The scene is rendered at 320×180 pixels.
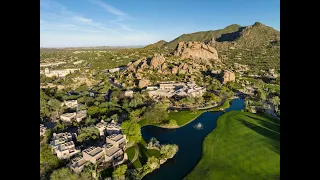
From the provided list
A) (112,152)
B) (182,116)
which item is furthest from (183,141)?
(112,152)

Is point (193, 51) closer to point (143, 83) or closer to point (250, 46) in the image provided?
point (250, 46)

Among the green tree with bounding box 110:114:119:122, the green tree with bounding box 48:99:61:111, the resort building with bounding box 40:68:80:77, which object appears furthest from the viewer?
the resort building with bounding box 40:68:80:77

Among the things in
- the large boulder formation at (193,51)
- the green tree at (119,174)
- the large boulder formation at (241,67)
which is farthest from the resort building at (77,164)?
the large boulder formation at (241,67)

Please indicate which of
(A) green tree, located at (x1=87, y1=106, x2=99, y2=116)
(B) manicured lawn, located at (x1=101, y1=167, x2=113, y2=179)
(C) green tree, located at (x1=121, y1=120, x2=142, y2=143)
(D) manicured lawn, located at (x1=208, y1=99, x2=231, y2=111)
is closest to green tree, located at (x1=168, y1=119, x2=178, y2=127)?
(C) green tree, located at (x1=121, y1=120, x2=142, y2=143)

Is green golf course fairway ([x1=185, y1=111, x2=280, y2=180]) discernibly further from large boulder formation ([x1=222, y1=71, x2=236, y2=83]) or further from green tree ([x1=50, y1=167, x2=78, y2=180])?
large boulder formation ([x1=222, y1=71, x2=236, y2=83])

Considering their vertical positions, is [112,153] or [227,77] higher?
[227,77]
